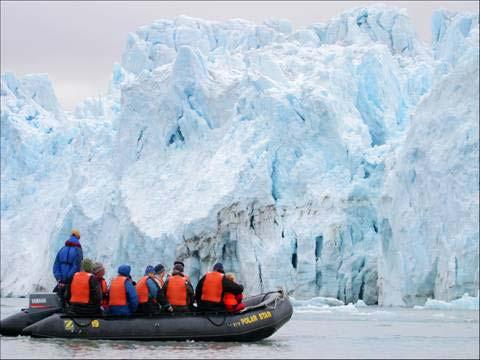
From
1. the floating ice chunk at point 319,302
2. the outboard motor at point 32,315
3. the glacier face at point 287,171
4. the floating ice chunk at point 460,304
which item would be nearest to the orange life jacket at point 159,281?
the outboard motor at point 32,315

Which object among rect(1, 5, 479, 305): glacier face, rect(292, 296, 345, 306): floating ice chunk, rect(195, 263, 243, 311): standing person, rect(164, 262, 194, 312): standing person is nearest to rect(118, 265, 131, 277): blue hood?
rect(164, 262, 194, 312): standing person

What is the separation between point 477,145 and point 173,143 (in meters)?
13.4

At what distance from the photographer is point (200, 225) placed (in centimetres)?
3219

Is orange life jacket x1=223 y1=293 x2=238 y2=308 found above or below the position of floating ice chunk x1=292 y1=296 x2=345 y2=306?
above

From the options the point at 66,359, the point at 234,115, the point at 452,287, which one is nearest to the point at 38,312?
the point at 66,359

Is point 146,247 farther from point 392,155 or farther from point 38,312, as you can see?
point 38,312

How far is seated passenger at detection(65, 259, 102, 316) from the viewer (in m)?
12.7

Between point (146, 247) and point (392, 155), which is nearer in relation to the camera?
point (392, 155)

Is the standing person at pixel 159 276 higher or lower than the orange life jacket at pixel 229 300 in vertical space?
higher

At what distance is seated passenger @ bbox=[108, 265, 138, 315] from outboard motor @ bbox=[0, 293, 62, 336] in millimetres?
938

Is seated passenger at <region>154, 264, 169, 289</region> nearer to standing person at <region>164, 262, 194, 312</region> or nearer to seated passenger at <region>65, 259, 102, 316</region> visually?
standing person at <region>164, 262, 194, 312</region>

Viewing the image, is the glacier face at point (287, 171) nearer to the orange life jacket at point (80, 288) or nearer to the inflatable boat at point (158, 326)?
the inflatable boat at point (158, 326)

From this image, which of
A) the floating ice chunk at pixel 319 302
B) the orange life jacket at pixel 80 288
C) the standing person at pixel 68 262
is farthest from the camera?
the floating ice chunk at pixel 319 302

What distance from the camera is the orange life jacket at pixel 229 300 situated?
13.1 m
